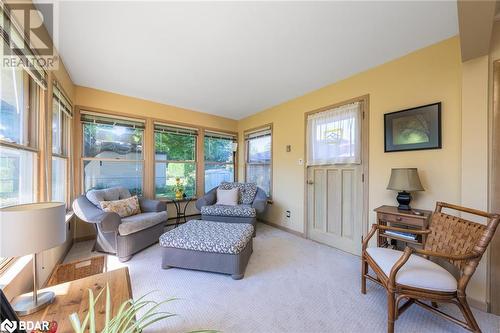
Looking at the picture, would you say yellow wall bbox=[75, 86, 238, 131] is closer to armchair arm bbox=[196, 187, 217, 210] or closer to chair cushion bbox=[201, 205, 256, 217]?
armchair arm bbox=[196, 187, 217, 210]

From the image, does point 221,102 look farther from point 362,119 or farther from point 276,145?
point 362,119

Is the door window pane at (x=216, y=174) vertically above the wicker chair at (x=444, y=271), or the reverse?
the door window pane at (x=216, y=174)

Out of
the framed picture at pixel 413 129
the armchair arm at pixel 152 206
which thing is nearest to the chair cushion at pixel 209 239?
the armchair arm at pixel 152 206

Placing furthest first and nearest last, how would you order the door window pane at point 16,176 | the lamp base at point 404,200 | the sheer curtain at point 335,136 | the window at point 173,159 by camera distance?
1. the window at point 173,159
2. the sheer curtain at point 335,136
3. the lamp base at point 404,200
4. the door window pane at point 16,176

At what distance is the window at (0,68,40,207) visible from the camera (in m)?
1.49

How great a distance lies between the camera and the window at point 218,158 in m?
4.76

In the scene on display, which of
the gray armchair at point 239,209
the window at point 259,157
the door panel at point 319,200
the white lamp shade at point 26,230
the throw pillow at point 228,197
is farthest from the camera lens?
the window at point 259,157

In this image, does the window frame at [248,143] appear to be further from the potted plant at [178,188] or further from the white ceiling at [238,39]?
the potted plant at [178,188]

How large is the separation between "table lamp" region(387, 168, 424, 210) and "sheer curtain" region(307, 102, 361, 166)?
0.64m

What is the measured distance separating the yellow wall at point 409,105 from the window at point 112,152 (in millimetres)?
3014

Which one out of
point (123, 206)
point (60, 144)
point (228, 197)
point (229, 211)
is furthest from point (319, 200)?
point (60, 144)

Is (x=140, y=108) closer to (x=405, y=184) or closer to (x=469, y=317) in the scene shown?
(x=405, y=184)

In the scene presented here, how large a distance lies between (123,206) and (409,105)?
4.03 metres

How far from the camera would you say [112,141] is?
3604 mm
